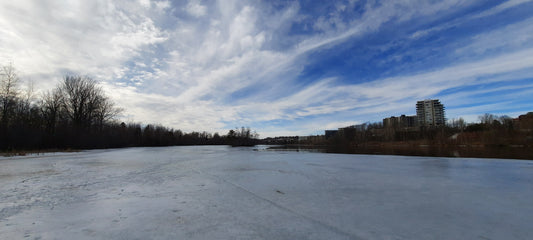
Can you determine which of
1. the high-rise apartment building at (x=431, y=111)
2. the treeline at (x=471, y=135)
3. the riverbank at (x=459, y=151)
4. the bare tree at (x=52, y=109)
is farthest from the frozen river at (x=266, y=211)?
the high-rise apartment building at (x=431, y=111)

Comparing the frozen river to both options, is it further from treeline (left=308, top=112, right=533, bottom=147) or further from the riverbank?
treeline (left=308, top=112, right=533, bottom=147)

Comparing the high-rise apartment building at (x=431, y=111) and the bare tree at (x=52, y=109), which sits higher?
the high-rise apartment building at (x=431, y=111)

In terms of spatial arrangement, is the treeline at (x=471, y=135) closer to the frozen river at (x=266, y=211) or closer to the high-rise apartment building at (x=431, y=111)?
the high-rise apartment building at (x=431, y=111)

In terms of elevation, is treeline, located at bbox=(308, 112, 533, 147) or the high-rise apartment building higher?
the high-rise apartment building

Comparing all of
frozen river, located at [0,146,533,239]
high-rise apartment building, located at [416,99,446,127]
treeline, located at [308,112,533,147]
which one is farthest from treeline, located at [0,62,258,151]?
high-rise apartment building, located at [416,99,446,127]

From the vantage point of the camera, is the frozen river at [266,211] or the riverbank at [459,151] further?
the riverbank at [459,151]

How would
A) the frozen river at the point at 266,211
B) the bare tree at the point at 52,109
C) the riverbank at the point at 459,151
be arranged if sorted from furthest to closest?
the bare tree at the point at 52,109 → the riverbank at the point at 459,151 → the frozen river at the point at 266,211

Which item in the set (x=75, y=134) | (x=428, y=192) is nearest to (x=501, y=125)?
(x=428, y=192)

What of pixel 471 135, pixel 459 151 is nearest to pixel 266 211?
pixel 459 151

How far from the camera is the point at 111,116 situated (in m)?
37.8

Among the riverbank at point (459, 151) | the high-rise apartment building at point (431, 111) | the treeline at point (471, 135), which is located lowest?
the riverbank at point (459, 151)

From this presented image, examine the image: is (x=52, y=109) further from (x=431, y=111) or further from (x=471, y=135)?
(x=431, y=111)

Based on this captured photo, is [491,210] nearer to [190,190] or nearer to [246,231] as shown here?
[246,231]

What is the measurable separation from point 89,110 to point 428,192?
40872 mm
